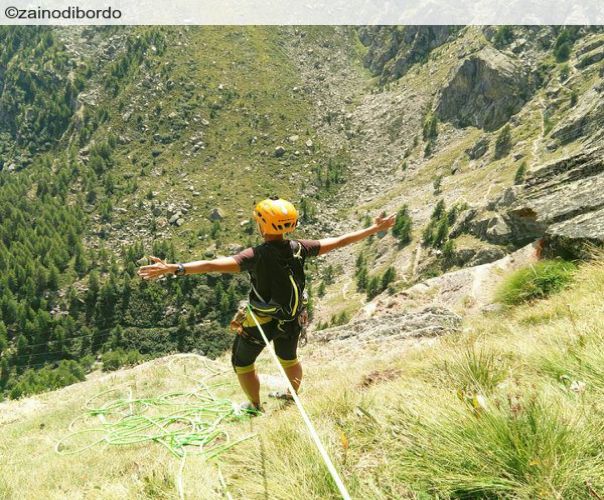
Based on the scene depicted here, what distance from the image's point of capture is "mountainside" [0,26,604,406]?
85.8 metres

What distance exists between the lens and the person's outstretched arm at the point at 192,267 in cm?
442

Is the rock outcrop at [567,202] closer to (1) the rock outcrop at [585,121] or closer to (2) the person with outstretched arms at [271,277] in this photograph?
(2) the person with outstretched arms at [271,277]

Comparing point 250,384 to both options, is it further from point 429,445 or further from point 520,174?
point 520,174

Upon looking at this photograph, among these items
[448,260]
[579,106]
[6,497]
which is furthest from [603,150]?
[579,106]

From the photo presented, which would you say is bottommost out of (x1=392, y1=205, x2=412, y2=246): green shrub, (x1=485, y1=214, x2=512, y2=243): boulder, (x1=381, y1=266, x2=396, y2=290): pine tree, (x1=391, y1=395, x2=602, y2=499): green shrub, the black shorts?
(x1=381, y1=266, x2=396, y2=290): pine tree

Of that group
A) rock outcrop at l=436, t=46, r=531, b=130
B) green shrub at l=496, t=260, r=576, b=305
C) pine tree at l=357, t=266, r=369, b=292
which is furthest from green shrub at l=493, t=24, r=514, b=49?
green shrub at l=496, t=260, r=576, b=305

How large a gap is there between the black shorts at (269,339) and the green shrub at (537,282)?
547 centimetres

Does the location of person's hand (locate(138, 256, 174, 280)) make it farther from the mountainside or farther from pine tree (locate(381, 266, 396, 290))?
pine tree (locate(381, 266, 396, 290))

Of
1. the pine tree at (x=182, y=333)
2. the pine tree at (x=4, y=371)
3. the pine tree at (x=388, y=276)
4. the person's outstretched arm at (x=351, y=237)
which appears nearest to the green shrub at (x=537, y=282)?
the person's outstretched arm at (x=351, y=237)

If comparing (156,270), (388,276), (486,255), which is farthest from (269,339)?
(388,276)

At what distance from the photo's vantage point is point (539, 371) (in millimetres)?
3910

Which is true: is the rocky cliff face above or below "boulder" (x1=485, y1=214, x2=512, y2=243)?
above

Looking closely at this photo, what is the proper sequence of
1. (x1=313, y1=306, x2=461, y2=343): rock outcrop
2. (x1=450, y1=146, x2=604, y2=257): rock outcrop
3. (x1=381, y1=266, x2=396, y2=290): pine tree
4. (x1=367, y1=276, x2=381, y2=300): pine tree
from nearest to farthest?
1. (x1=450, y1=146, x2=604, y2=257): rock outcrop
2. (x1=313, y1=306, x2=461, y2=343): rock outcrop
3. (x1=381, y1=266, x2=396, y2=290): pine tree
4. (x1=367, y1=276, x2=381, y2=300): pine tree

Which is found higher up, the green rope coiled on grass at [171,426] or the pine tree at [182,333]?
the green rope coiled on grass at [171,426]
